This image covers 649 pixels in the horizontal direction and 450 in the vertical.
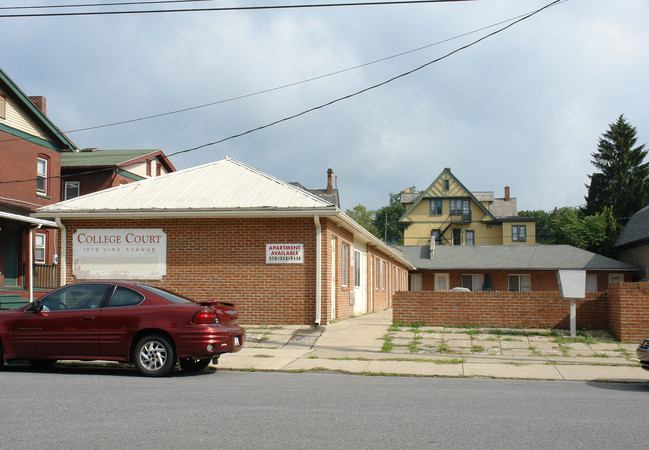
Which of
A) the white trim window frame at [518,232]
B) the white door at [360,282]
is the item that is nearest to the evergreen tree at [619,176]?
the white trim window frame at [518,232]

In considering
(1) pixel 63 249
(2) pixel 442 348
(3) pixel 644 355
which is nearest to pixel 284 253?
(2) pixel 442 348

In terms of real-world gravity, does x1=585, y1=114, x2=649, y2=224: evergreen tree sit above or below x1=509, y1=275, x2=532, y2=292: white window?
above

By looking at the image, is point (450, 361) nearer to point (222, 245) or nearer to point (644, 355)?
point (644, 355)

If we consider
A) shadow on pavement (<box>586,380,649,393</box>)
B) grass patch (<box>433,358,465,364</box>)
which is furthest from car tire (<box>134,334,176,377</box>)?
shadow on pavement (<box>586,380,649,393</box>)

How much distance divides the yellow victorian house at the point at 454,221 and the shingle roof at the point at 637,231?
717 inches

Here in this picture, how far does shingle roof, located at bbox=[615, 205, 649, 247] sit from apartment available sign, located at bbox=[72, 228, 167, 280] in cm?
3393

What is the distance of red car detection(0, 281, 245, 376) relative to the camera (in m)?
9.96

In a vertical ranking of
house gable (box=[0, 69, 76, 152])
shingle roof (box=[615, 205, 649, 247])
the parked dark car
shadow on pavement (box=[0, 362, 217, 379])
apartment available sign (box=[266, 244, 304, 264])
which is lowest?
shadow on pavement (box=[0, 362, 217, 379])

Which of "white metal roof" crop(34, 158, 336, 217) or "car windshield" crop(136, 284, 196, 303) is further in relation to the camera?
"white metal roof" crop(34, 158, 336, 217)

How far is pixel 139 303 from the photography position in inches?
404

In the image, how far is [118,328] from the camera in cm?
1007

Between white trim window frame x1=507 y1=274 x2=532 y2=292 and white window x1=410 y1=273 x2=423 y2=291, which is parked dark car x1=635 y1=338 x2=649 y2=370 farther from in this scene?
white window x1=410 y1=273 x2=423 y2=291

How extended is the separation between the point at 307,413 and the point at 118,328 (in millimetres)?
4243

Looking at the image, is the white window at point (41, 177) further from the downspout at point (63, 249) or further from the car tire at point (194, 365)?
the car tire at point (194, 365)
